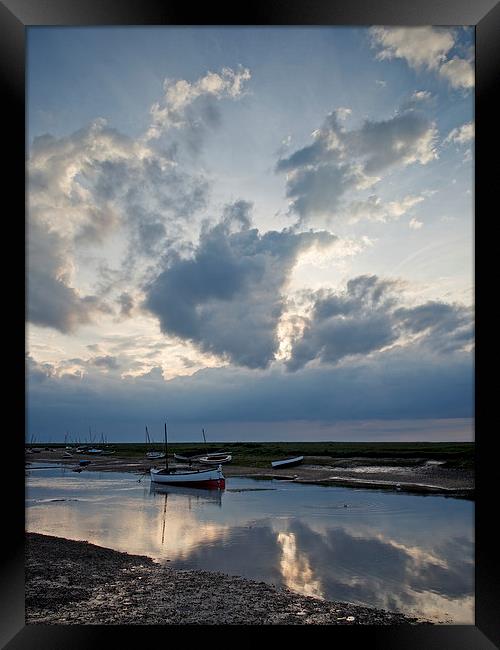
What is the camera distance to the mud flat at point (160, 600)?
4.00 m

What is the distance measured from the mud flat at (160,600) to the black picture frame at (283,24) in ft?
3.64

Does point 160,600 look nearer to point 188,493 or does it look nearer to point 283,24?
point 283,24

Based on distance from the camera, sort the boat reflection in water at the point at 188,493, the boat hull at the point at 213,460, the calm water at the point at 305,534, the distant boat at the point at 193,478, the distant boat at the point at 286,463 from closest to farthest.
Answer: the calm water at the point at 305,534 < the boat reflection in water at the point at 188,493 < the distant boat at the point at 193,478 < the distant boat at the point at 286,463 < the boat hull at the point at 213,460

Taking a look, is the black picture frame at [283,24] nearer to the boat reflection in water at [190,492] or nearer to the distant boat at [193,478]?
the boat reflection in water at [190,492]

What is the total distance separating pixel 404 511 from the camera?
11.1 m

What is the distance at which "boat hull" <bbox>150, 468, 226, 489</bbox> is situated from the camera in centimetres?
1452

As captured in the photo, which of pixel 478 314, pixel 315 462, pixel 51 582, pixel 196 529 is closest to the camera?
pixel 478 314

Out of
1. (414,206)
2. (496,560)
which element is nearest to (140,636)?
(496,560)

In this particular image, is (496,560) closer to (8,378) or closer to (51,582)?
(8,378)

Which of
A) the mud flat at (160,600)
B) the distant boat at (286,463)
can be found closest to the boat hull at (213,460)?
the distant boat at (286,463)

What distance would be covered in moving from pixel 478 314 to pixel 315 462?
2173cm

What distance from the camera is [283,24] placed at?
255cm

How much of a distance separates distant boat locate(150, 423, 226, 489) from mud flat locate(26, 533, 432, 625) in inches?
332

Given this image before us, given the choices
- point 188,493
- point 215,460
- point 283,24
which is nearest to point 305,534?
point 188,493
